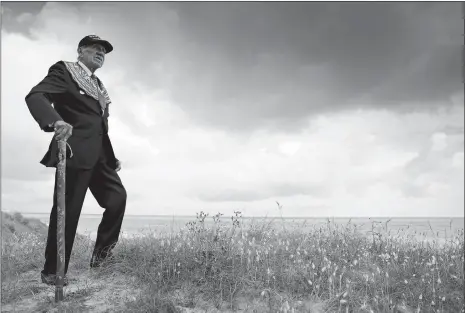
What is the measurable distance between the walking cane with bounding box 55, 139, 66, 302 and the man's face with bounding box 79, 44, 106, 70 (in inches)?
47.0

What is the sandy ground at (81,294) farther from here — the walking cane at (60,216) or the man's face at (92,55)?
the man's face at (92,55)

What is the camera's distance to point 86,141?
451cm

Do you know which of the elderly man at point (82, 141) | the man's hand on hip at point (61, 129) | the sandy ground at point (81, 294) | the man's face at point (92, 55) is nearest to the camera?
the man's hand on hip at point (61, 129)

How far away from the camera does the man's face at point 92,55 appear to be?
471cm

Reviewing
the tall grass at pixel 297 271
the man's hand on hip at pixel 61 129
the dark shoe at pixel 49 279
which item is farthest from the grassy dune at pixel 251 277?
the man's hand on hip at pixel 61 129

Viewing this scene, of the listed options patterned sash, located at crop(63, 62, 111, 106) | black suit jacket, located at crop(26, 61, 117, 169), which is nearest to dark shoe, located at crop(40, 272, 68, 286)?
black suit jacket, located at crop(26, 61, 117, 169)

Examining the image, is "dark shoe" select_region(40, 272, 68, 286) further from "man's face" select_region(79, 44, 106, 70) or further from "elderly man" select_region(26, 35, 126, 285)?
"man's face" select_region(79, 44, 106, 70)

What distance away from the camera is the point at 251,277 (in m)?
4.34

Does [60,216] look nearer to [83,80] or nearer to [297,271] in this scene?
[83,80]

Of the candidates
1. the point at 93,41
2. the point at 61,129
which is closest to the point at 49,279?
the point at 61,129

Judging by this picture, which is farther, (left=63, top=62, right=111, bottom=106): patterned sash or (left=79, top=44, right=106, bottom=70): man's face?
(left=79, top=44, right=106, bottom=70): man's face

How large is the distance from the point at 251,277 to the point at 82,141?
2.40m

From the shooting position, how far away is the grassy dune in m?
3.98

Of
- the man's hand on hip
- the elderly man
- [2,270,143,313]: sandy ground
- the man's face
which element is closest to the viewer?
the man's hand on hip
